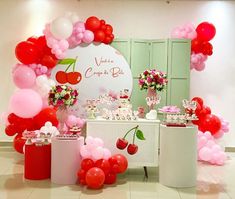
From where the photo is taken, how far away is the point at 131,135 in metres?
5.46

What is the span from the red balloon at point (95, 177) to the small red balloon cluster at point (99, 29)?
2835 mm

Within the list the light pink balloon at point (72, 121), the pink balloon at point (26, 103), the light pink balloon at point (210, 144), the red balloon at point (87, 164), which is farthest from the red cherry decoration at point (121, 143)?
the light pink balloon at point (210, 144)

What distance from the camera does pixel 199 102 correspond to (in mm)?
7145

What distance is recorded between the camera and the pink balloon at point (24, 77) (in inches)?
250

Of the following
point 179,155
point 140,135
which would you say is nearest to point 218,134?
point 140,135

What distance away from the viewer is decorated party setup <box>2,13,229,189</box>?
5.09 m

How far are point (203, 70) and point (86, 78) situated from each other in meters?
2.42

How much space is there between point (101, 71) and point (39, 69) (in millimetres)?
1160

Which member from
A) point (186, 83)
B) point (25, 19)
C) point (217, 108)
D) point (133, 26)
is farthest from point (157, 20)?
point (25, 19)

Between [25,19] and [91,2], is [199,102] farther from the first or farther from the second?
[25,19]

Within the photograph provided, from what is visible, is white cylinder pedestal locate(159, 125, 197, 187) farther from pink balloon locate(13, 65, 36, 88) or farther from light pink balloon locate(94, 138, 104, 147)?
pink balloon locate(13, 65, 36, 88)

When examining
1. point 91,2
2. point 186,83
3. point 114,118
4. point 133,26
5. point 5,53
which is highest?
point 91,2

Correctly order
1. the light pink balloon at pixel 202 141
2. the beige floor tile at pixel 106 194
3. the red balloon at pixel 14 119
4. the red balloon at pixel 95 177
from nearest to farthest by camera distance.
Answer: the beige floor tile at pixel 106 194, the red balloon at pixel 95 177, the red balloon at pixel 14 119, the light pink balloon at pixel 202 141

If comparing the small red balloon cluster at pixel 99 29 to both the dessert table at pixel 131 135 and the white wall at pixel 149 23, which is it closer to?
the white wall at pixel 149 23
